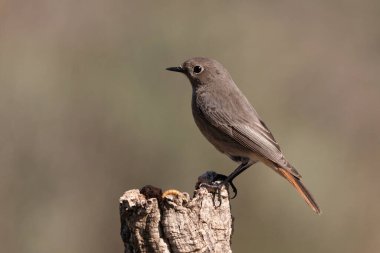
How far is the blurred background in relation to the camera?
9125 mm

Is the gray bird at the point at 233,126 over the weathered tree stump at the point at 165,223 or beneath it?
over

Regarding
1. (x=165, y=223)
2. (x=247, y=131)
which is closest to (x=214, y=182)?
(x=247, y=131)

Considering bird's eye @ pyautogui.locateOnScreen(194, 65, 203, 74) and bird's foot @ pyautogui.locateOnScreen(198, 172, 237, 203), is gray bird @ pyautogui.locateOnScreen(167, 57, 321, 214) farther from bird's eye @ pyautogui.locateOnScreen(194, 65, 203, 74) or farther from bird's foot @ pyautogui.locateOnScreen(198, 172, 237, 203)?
bird's foot @ pyautogui.locateOnScreen(198, 172, 237, 203)

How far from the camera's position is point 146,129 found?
9797 millimetres

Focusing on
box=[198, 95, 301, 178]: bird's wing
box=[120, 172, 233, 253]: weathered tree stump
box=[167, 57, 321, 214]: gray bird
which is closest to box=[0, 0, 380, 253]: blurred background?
box=[167, 57, 321, 214]: gray bird

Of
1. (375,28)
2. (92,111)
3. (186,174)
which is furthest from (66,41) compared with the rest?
(375,28)

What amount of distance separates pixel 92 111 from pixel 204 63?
181cm

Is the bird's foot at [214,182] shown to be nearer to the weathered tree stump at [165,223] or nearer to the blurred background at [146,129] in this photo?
the weathered tree stump at [165,223]

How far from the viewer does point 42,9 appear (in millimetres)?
12750

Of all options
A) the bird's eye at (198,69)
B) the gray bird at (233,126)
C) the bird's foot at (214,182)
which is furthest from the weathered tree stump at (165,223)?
the bird's eye at (198,69)

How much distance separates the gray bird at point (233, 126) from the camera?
7.72 metres

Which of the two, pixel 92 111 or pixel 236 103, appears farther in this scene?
pixel 92 111

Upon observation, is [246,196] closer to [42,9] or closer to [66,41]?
[66,41]

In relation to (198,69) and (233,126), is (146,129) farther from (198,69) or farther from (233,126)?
(233,126)
